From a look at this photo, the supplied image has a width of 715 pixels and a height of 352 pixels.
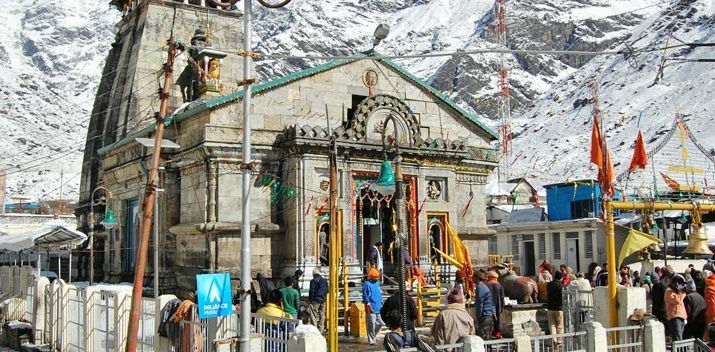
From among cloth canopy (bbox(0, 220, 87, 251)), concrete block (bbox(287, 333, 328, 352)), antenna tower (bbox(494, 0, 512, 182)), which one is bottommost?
concrete block (bbox(287, 333, 328, 352))

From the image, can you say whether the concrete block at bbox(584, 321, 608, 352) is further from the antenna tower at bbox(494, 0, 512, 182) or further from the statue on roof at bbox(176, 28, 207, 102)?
the antenna tower at bbox(494, 0, 512, 182)

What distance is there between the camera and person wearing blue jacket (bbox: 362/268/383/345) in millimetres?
17188

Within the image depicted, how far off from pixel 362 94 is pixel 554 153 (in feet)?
296

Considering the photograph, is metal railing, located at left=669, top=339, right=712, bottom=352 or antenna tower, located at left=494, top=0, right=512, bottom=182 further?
antenna tower, located at left=494, top=0, right=512, bottom=182

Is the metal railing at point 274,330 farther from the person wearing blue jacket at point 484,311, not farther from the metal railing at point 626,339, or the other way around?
the metal railing at point 626,339

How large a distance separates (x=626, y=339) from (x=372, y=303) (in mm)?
5822

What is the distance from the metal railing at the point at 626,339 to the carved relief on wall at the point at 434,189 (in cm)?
1380

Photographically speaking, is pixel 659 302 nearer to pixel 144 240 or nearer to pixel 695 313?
pixel 695 313

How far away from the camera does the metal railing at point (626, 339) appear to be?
504 inches

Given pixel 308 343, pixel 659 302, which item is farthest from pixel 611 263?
pixel 308 343

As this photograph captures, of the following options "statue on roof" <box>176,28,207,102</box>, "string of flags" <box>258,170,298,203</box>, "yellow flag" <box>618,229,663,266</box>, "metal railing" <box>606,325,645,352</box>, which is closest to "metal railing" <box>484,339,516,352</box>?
"metal railing" <box>606,325,645,352</box>

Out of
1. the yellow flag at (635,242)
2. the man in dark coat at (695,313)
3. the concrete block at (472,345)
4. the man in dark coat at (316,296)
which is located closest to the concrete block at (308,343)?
the concrete block at (472,345)

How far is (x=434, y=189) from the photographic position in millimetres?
27766

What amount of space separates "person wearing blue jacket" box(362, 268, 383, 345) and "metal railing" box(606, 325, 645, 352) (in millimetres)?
5241
